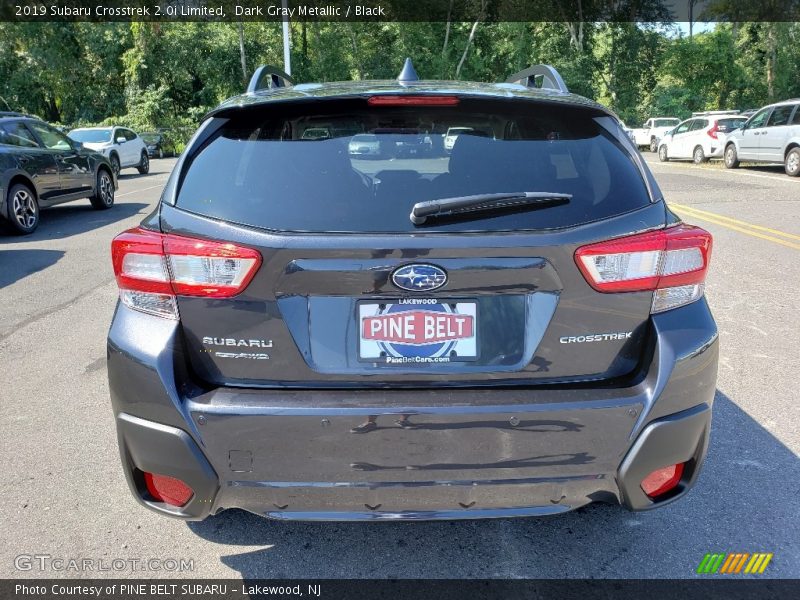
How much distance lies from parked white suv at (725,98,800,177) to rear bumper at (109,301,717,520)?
60.2ft

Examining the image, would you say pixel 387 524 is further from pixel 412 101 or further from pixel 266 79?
pixel 266 79

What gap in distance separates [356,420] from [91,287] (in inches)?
240

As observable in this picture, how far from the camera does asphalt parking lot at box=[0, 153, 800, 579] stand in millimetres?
2648

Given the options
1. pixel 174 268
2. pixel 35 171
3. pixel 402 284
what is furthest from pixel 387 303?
pixel 35 171

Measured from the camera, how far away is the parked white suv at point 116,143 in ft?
68.1

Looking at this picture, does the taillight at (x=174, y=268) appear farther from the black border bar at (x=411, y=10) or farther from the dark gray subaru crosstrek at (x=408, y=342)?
the black border bar at (x=411, y=10)

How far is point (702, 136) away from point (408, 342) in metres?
24.3

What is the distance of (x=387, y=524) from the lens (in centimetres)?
292

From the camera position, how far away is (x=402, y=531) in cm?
287

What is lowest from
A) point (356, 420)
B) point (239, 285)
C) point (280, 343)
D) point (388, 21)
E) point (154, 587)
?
point (154, 587)

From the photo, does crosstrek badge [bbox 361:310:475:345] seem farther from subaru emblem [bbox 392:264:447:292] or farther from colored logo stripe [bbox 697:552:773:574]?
colored logo stripe [bbox 697:552:773:574]

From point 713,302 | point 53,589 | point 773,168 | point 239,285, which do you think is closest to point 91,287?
point 53,589

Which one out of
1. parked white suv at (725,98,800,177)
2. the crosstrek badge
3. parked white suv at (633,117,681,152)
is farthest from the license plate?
parked white suv at (633,117,681,152)

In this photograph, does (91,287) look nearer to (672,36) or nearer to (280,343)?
(280,343)
